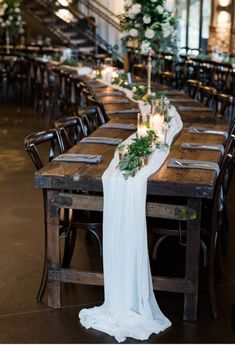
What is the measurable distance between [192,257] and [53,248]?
664 mm

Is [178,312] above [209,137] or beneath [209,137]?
beneath

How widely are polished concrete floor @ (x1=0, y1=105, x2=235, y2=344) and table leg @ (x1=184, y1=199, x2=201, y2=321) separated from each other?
7 cm

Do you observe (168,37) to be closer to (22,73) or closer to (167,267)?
(167,267)

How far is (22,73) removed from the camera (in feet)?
35.8

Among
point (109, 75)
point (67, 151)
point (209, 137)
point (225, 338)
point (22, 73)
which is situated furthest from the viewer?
point (22, 73)

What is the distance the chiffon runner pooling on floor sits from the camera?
2.52 meters

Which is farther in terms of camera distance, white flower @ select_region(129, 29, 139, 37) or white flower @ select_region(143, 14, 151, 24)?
white flower @ select_region(129, 29, 139, 37)

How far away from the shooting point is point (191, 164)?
2.80m

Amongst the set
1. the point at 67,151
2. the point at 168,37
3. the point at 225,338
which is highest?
the point at 168,37

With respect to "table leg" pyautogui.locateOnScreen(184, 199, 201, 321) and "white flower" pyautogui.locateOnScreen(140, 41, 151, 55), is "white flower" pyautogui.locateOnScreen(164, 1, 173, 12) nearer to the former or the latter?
"white flower" pyautogui.locateOnScreen(140, 41, 151, 55)

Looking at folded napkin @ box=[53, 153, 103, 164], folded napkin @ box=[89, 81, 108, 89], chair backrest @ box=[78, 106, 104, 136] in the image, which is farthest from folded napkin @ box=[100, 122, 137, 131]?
folded napkin @ box=[89, 81, 108, 89]

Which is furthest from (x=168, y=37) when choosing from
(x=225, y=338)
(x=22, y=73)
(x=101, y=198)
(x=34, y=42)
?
(x=34, y=42)

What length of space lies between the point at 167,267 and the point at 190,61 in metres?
7.49

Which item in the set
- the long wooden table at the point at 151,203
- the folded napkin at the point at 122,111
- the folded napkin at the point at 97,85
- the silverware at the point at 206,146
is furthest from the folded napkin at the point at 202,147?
the folded napkin at the point at 97,85
